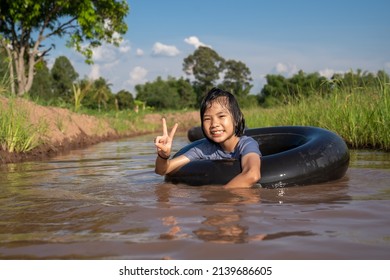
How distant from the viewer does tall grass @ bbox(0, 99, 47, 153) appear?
6.85 m

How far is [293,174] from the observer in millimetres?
3766

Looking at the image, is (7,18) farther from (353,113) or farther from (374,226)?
(374,226)

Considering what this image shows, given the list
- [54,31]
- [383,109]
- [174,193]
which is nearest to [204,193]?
[174,193]

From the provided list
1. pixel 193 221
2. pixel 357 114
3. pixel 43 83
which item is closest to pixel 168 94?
pixel 43 83

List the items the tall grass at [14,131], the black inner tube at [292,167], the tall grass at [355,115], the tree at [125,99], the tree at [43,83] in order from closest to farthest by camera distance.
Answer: the black inner tube at [292,167] → the tall grass at [355,115] → the tall grass at [14,131] → the tree at [43,83] → the tree at [125,99]

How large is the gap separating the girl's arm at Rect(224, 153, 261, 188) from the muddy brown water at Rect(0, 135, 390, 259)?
0.38ft

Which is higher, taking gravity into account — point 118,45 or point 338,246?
point 118,45

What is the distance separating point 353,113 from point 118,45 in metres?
15.8

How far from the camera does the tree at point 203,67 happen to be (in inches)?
2349

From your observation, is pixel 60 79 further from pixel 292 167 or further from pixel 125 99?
pixel 292 167

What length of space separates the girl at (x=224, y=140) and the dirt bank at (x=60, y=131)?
3.99 metres

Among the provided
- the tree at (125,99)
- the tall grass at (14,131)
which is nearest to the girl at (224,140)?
the tall grass at (14,131)

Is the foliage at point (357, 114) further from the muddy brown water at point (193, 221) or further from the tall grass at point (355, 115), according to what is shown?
the muddy brown water at point (193, 221)

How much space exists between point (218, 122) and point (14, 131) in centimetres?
445
